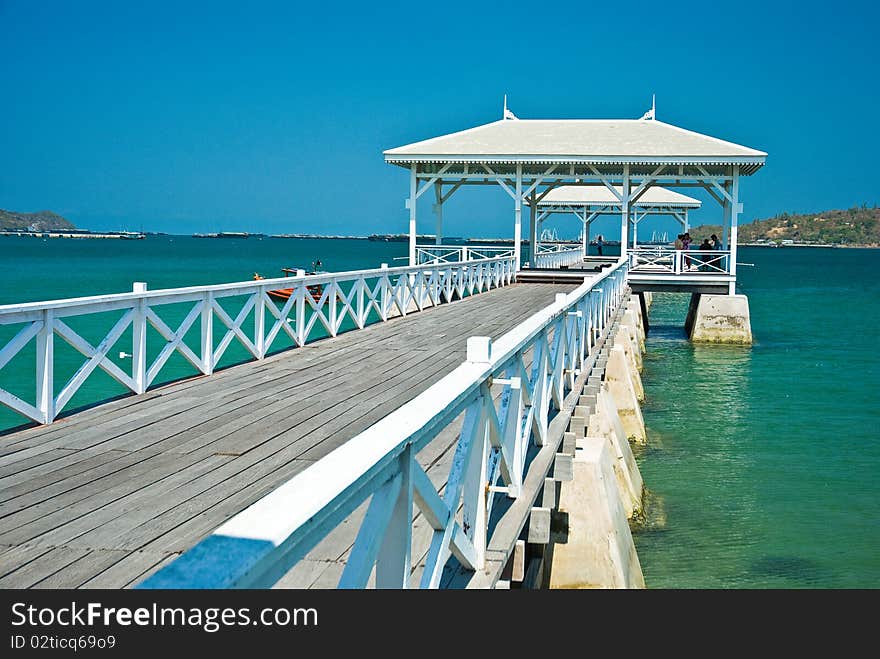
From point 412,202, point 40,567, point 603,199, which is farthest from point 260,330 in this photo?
point 603,199

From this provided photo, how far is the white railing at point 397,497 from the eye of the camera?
1986 millimetres

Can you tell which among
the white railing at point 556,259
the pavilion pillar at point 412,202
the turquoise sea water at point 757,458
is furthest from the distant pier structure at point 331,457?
the white railing at point 556,259

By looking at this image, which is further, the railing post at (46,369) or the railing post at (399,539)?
the railing post at (46,369)

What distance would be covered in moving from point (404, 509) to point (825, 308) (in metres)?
52.4

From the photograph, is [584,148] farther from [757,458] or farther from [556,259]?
[757,458]

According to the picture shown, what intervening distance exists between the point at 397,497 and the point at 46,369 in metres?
5.11

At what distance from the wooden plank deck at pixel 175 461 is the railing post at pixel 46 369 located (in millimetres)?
122

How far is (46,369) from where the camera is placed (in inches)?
280

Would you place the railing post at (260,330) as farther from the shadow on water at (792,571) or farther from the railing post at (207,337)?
the shadow on water at (792,571)

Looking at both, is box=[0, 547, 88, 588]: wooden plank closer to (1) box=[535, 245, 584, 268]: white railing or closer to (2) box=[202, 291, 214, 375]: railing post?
(2) box=[202, 291, 214, 375]: railing post

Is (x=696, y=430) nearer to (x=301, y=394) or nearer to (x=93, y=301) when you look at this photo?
(x=301, y=394)

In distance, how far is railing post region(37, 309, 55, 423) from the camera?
6949 millimetres

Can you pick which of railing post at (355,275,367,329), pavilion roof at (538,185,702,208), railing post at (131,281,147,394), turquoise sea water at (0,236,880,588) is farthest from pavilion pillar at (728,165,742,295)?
railing post at (131,281,147,394)

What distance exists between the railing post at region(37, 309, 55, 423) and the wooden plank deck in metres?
0.12
